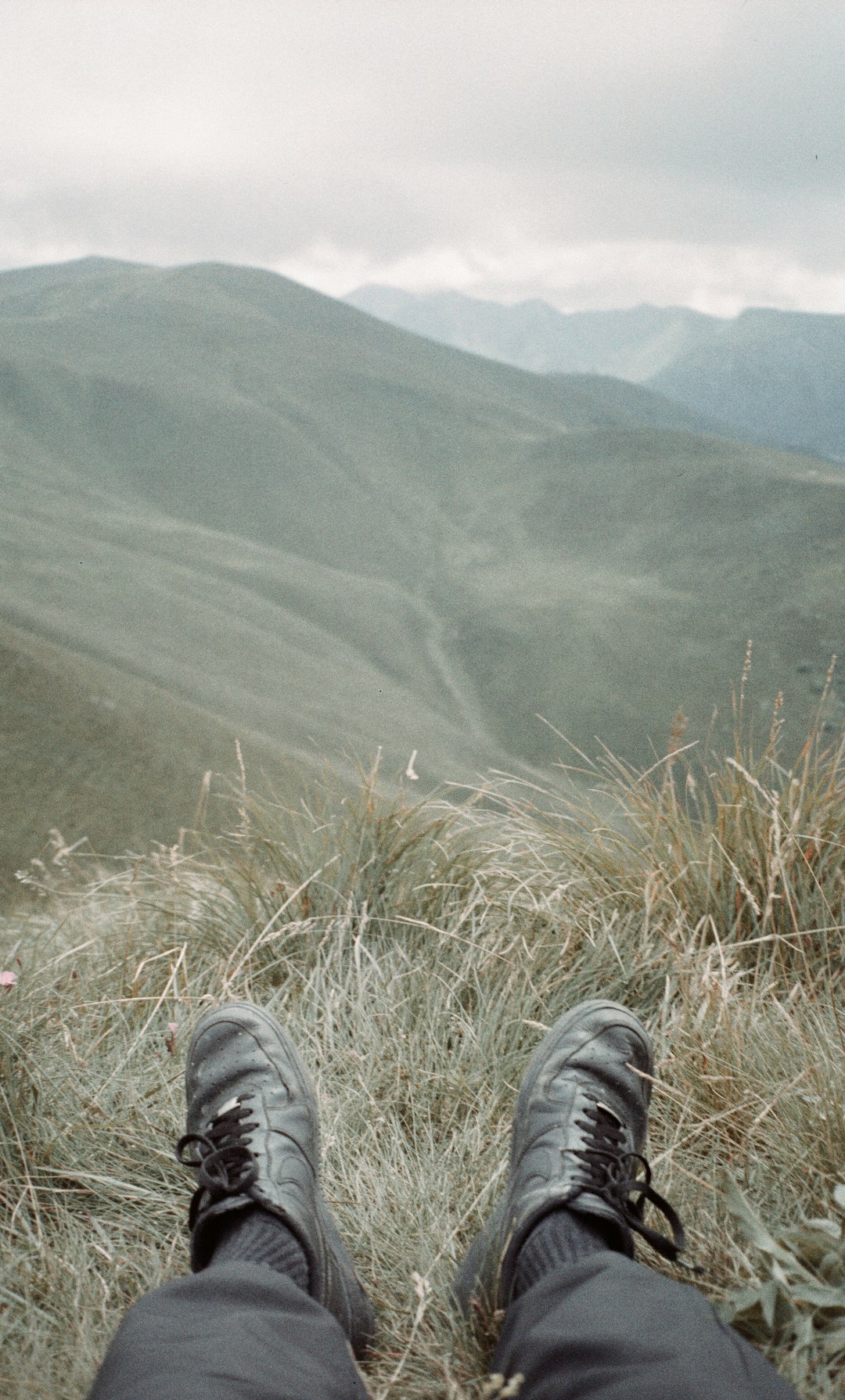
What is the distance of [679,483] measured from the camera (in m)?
88.8

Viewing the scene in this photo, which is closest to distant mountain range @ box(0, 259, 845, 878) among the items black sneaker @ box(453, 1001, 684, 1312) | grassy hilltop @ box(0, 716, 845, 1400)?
grassy hilltop @ box(0, 716, 845, 1400)

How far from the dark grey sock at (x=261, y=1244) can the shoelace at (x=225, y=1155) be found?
0.04m

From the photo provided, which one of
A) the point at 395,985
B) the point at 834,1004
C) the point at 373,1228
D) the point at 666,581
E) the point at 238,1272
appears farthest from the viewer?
the point at 666,581

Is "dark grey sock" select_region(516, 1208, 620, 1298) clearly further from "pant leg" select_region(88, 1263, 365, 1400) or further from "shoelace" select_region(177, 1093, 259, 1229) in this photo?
A: "shoelace" select_region(177, 1093, 259, 1229)

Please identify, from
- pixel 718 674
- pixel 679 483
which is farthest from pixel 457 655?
pixel 679 483

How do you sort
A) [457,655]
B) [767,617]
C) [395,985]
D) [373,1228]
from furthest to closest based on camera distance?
[457,655] → [767,617] → [395,985] → [373,1228]

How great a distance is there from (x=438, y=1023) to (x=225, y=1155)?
2.16 ft

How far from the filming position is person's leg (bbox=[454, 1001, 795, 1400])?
111 cm

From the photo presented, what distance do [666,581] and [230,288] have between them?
97.4 meters

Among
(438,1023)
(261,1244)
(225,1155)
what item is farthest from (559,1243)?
(438,1023)

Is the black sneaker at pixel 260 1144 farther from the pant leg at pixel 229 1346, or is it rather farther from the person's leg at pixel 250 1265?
the pant leg at pixel 229 1346

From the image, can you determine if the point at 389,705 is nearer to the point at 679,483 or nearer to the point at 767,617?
the point at 767,617

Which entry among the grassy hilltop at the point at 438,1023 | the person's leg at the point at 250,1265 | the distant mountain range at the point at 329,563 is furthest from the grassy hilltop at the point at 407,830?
the distant mountain range at the point at 329,563

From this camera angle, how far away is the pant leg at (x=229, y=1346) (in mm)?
1107
